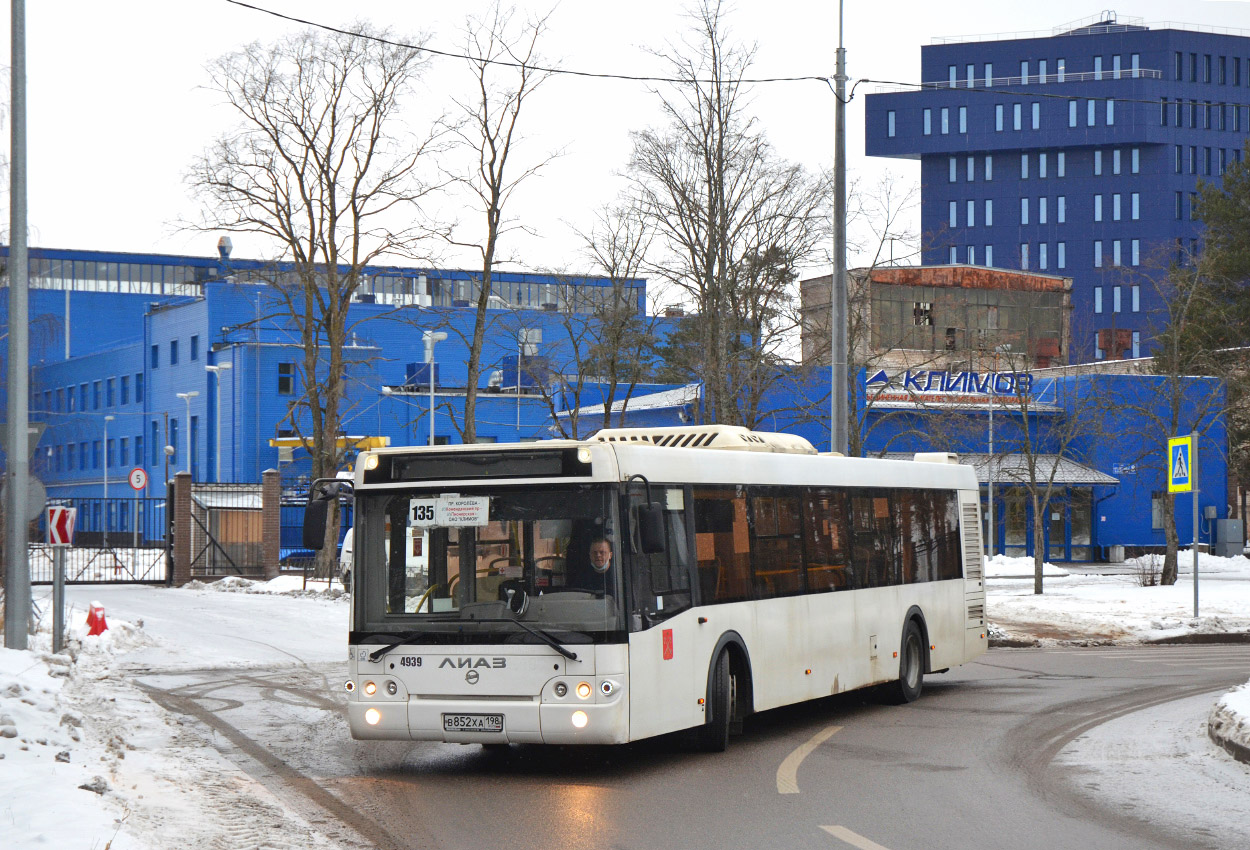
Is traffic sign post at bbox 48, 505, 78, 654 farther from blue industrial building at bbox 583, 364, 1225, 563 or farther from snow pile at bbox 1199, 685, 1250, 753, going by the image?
blue industrial building at bbox 583, 364, 1225, 563

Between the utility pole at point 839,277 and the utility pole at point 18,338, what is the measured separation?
11.2 meters

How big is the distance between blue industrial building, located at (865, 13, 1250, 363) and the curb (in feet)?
331

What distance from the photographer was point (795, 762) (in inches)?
472

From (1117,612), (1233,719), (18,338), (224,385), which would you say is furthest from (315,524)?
(224,385)

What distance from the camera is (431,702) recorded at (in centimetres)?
1127

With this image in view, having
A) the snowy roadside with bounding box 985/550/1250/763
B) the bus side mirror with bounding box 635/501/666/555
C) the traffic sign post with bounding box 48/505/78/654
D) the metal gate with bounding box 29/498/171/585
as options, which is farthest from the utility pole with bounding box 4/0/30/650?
the metal gate with bounding box 29/498/171/585

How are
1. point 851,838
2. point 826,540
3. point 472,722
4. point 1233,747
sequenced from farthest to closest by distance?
point 826,540 < point 1233,747 < point 472,722 < point 851,838

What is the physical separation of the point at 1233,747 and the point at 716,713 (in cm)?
406

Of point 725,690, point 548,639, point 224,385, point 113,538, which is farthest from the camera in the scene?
point 224,385

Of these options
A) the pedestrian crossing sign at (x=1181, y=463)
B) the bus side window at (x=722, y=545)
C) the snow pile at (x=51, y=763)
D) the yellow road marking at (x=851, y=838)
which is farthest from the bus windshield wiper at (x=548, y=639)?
the pedestrian crossing sign at (x=1181, y=463)

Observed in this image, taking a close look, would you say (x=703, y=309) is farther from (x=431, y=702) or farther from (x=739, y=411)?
(x=431, y=702)

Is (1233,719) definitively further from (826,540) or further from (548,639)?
(548,639)

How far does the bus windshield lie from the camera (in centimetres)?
1121

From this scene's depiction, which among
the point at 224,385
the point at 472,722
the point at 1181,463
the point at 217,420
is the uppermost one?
the point at 224,385
